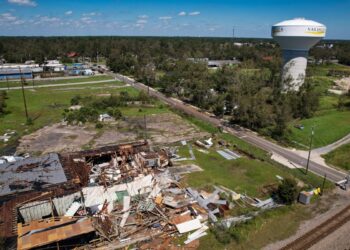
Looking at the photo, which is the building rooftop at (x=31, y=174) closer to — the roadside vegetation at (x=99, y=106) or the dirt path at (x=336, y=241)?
the roadside vegetation at (x=99, y=106)

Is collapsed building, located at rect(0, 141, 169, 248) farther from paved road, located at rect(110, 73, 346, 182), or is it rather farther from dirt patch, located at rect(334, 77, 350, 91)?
dirt patch, located at rect(334, 77, 350, 91)

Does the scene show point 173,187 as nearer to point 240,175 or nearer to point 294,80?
point 240,175

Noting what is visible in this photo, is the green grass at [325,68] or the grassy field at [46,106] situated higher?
the green grass at [325,68]

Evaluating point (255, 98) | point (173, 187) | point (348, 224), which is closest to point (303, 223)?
point (348, 224)

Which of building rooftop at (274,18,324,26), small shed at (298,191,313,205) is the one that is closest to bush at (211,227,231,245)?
small shed at (298,191,313,205)

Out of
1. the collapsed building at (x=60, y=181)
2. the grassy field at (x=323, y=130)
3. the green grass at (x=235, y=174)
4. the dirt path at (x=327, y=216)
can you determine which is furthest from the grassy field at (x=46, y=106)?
the dirt path at (x=327, y=216)

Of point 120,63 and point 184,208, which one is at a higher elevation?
point 120,63

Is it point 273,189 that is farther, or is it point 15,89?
point 15,89
